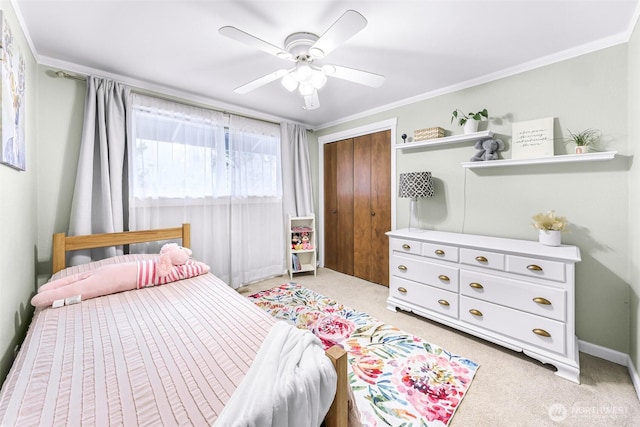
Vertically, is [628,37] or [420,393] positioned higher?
[628,37]

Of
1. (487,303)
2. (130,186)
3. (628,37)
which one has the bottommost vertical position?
(487,303)

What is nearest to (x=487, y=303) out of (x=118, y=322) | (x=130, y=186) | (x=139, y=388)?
(x=139, y=388)

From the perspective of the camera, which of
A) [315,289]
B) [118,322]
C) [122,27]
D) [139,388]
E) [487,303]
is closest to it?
[139,388]

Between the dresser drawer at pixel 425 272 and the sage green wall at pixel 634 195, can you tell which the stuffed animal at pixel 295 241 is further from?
the sage green wall at pixel 634 195

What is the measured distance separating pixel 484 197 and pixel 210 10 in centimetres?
275

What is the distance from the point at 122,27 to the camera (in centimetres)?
180

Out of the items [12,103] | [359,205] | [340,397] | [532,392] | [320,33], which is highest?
[320,33]

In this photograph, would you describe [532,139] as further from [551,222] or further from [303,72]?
[303,72]

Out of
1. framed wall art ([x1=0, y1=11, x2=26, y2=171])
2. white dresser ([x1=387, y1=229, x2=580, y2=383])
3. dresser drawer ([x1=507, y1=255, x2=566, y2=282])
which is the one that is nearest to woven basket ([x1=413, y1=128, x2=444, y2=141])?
white dresser ([x1=387, y1=229, x2=580, y2=383])

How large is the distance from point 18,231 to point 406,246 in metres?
2.99

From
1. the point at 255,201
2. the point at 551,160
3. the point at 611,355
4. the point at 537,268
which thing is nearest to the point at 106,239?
the point at 255,201

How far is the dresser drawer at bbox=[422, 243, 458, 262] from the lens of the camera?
7.49ft

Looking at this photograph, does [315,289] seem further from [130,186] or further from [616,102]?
[616,102]

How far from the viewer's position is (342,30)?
1411 millimetres
